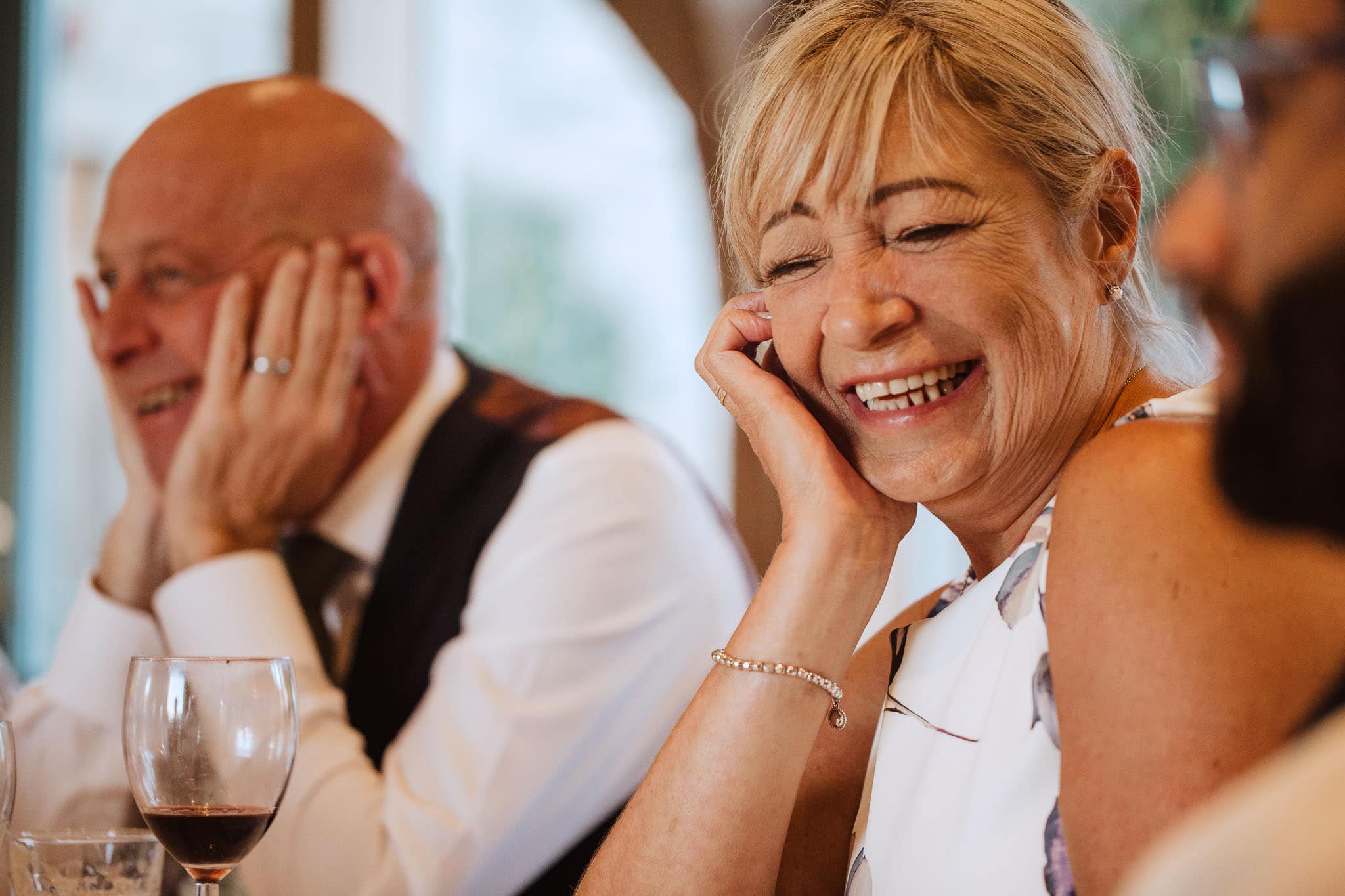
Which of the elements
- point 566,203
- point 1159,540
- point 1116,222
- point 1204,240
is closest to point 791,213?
point 1116,222

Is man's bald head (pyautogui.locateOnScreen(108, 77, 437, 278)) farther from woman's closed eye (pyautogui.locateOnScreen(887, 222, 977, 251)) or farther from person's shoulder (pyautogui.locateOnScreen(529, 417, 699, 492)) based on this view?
woman's closed eye (pyautogui.locateOnScreen(887, 222, 977, 251))

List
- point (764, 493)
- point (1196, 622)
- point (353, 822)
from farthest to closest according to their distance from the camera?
point (764, 493) → point (353, 822) → point (1196, 622)

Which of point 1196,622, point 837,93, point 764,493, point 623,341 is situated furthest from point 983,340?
point 623,341

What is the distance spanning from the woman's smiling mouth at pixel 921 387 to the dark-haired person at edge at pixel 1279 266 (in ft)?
2.43

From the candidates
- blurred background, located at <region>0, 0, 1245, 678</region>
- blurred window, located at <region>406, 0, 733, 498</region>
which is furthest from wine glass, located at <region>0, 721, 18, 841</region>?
blurred window, located at <region>406, 0, 733, 498</region>

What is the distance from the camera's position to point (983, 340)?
115 centimetres

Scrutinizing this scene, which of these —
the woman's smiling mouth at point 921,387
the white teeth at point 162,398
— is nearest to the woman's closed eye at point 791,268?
the woman's smiling mouth at point 921,387

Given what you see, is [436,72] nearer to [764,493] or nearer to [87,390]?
[87,390]

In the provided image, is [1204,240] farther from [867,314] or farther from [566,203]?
[566,203]

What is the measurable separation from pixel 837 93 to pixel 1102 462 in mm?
470

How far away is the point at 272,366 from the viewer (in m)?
2.18

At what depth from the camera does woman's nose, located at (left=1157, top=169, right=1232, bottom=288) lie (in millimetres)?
414

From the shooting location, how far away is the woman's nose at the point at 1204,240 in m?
0.41

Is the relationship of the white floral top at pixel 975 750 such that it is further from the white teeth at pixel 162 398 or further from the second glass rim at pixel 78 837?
the white teeth at pixel 162 398
